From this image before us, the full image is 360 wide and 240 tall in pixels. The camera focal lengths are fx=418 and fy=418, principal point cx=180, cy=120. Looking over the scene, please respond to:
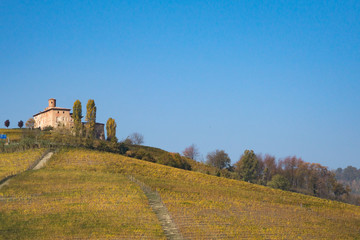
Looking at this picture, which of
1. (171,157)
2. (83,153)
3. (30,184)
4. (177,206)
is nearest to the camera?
(177,206)

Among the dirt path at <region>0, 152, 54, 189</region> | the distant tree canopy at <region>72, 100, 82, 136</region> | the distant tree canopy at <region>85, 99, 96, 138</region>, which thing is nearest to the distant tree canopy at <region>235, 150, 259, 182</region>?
the distant tree canopy at <region>85, 99, 96, 138</region>

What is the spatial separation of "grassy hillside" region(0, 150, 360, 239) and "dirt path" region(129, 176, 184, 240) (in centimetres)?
54

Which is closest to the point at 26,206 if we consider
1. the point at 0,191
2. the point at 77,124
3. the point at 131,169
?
the point at 0,191

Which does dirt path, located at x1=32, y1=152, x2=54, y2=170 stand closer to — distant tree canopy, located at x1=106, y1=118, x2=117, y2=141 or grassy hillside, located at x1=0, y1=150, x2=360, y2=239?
grassy hillside, located at x1=0, y1=150, x2=360, y2=239

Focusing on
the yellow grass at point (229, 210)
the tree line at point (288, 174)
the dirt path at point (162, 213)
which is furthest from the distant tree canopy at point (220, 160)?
the dirt path at point (162, 213)

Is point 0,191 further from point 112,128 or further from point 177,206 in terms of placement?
point 112,128

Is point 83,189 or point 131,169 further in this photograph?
point 131,169

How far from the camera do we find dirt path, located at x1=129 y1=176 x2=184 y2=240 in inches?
1264

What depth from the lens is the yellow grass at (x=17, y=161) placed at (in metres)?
58.9

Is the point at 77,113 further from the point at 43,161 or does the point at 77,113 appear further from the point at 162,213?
the point at 162,213

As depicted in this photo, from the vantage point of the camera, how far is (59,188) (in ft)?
155

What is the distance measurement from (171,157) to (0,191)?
4783 centimetres

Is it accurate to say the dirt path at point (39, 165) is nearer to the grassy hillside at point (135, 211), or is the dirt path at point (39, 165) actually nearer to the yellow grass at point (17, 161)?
the yellow grass at point (17, 161)

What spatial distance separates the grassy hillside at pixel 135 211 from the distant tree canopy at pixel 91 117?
45.3 meters
